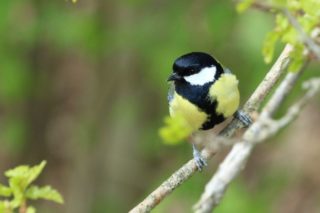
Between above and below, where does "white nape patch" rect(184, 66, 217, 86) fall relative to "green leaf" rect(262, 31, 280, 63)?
above

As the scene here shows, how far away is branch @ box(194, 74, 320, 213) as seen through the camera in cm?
116

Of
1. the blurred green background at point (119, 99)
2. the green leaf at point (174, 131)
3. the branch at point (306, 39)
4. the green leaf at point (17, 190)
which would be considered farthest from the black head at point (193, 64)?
the green leaf at point (174, 131)

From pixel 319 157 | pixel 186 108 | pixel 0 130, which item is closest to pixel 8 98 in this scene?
pixel 0 130

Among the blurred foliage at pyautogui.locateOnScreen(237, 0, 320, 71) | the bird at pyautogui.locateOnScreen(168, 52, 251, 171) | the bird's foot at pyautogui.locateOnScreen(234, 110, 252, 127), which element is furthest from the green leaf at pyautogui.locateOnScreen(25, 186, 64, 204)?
the bird's foot at pyautogui.locateOnScreen(234, 110, 252, 127)

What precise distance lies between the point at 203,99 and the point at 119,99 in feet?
6.58

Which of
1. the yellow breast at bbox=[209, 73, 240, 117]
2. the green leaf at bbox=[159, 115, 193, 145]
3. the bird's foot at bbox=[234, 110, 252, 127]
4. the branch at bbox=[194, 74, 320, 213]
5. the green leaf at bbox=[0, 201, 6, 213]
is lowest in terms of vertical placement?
the branch at bbox=[194, 74, 320, 213]

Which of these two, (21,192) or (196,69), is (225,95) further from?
(21,192)

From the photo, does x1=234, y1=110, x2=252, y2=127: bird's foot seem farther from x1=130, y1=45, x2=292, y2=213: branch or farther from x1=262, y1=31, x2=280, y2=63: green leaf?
x1=262, y1=31, x2=280, y2=63: green leaf

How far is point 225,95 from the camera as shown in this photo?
256 cm

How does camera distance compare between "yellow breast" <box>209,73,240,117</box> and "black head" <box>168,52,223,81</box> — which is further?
"black head" <box>168,52,223,81</box>

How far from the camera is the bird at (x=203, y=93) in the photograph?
256 centimetres

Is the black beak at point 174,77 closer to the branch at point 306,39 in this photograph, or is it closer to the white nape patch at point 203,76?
the white nape patch at point 203,76

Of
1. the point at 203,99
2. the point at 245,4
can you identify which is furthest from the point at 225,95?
the point at 245,4

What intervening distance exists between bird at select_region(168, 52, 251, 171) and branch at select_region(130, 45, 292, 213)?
Answer: 0.38ft
